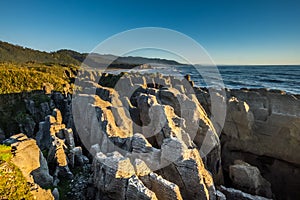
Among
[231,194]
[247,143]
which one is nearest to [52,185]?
[231,194]

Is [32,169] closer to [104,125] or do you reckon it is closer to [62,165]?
[62,165]

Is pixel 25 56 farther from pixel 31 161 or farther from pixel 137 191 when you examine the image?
pixel 137 191

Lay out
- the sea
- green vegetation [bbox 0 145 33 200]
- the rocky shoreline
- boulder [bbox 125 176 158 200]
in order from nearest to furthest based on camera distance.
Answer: green vegetation [bbox 0 145 33 200] → boulder [bbox 125 176 158 200] → the rocky shoreline → the sea

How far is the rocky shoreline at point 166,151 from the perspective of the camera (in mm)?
5824

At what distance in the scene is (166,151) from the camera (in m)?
6.49

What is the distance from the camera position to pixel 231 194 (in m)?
7.67

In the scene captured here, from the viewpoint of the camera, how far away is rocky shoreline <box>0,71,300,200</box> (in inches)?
229

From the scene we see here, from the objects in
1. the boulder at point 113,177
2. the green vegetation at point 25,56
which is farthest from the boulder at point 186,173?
the green vegetation at point 25,56

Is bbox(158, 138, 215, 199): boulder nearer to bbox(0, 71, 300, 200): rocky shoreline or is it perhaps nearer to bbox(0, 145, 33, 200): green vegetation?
bbox(0, 71, 300, 200): rocky shoreline

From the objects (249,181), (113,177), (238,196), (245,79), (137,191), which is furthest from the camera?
(245,79)

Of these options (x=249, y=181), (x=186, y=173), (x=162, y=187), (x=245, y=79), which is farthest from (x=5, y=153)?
(x=245, y=79)

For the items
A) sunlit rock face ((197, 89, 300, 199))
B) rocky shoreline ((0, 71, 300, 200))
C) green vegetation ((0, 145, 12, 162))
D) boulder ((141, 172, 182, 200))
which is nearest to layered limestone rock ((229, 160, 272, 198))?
rocky shoreline ((0, 71, 300, 200))

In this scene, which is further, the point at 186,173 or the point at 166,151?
the point at 166,151

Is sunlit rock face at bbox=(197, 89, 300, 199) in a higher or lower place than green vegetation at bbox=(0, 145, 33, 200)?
lower
